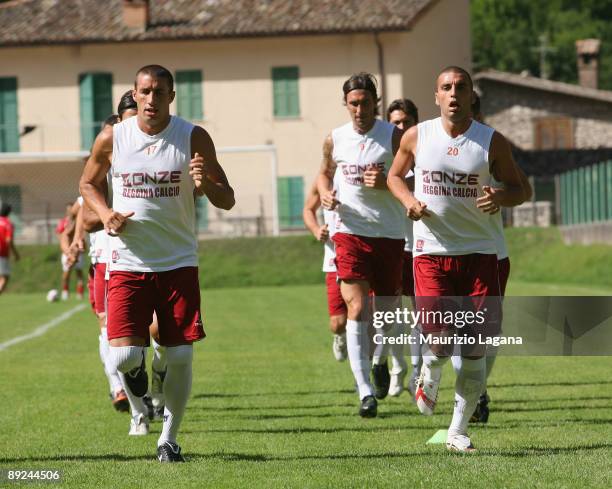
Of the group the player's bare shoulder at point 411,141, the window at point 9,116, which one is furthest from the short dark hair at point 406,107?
the window at point 9,116

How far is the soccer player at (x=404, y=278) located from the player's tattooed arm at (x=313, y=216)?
733 mm

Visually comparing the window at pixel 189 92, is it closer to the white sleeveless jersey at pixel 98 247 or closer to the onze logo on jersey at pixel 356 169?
the white sleeveless jersey at pixel 98 247

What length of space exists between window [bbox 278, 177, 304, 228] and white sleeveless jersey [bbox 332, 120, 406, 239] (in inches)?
1584

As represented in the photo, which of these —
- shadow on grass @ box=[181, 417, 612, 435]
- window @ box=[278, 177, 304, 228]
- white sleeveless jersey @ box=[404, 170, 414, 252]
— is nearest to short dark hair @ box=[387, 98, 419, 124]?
white sleeveless jersey @ box=[404, 170, 414, 252]

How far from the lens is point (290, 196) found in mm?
53281

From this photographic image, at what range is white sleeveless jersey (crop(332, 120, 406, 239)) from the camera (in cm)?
1156

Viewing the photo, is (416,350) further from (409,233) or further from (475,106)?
(475,106)

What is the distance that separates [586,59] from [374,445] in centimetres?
7019

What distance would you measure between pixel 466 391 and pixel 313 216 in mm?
A: 4354

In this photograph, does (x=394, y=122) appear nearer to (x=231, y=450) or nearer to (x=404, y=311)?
(x=404, y=311)

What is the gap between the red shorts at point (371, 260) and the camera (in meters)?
11.7

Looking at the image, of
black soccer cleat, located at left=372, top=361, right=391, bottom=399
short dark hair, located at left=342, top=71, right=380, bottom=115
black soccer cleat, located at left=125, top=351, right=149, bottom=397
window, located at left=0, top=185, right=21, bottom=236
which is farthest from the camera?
window, located at left=0, top=185, right=21, bottom=236

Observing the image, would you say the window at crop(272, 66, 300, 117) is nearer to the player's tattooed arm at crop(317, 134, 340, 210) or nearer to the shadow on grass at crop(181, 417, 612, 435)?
the player's tattooed arm at crop(317, 134, 340, 210)

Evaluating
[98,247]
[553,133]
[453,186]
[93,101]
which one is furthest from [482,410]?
[553,133]
